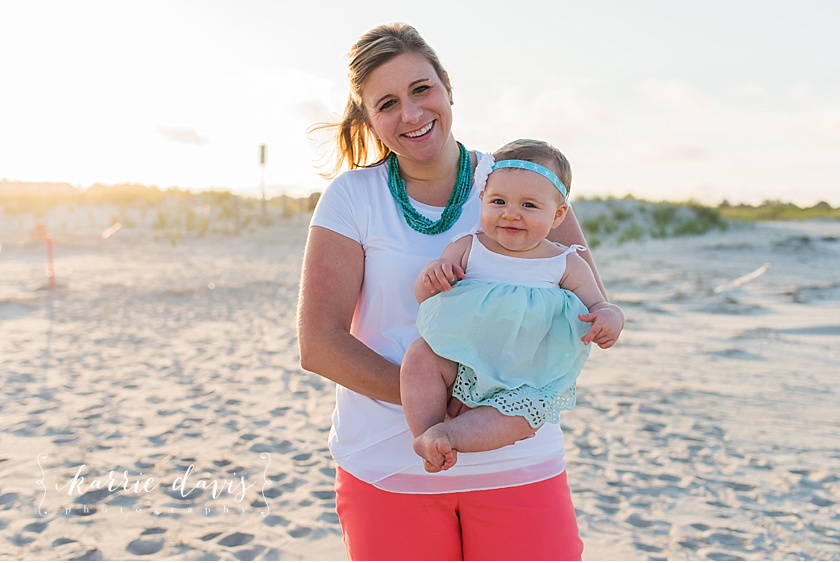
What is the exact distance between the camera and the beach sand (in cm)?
379

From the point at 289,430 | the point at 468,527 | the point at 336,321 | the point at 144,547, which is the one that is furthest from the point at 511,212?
the point at 289,430

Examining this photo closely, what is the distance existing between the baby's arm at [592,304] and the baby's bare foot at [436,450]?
481mm

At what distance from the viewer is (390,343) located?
2182 mm

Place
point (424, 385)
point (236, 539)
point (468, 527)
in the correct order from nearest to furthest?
point (424, 385) → point (468, 527) → point (236, 539)

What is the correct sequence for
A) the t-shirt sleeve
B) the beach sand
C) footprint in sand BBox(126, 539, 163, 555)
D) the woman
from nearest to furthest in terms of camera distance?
the woman, the t-shirt sleeve, footprint in sand BBox(126, 539, 163, 555), the beach sand

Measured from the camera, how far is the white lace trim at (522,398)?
6.31 feet

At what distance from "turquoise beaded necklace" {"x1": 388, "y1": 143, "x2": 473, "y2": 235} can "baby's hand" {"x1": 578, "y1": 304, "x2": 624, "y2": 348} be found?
52 centimetres

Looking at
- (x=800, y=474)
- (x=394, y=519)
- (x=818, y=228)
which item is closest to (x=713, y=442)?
(x=800, y=474)

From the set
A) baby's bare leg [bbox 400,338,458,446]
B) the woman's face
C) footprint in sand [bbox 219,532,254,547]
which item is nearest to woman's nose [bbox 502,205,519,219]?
the woman's face

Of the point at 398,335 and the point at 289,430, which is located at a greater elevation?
the point at 398,335

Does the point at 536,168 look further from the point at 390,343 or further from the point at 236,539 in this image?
the point at 236,539

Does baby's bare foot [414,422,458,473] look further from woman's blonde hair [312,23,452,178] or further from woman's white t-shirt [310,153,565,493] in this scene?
woman's blonde hair [312,23,452,178]

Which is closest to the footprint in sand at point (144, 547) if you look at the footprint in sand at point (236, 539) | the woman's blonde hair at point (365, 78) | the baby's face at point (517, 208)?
the footprint in sand at point (236, 539)

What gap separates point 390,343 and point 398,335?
3 cm
